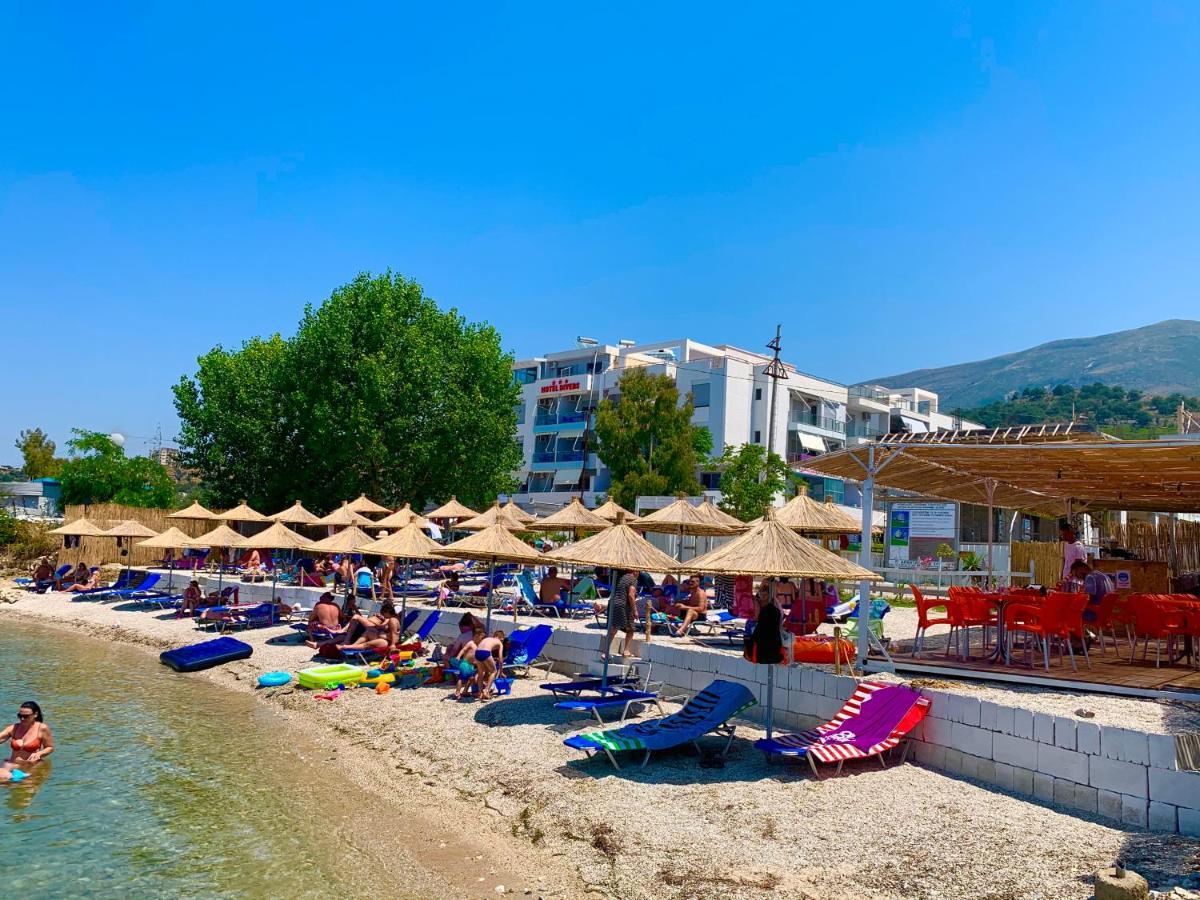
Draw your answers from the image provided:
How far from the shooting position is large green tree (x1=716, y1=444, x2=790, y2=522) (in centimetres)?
3694

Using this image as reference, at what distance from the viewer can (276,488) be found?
128ft

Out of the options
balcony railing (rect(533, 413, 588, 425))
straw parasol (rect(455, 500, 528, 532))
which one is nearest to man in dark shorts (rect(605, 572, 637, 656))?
straw parasol (rect(455, 500, 528, 532))

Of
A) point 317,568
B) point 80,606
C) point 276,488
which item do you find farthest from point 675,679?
point 276,488

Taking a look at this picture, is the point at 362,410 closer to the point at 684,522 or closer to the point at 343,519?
the point at 343,519

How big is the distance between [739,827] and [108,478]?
43511 mm

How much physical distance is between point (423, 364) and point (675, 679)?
80.8 feet

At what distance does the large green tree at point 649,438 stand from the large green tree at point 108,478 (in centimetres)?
2204

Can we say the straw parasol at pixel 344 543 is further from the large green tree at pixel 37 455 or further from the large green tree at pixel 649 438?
the large green tree at pixel 37 455

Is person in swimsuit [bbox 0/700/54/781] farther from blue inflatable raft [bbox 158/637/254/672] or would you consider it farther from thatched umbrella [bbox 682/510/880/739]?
thatched umbrella [bbox 682/510/880/739]

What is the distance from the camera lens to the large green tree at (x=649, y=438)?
1734 inches

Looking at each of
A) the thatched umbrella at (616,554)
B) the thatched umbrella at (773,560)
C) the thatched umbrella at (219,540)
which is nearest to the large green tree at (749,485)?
the thatched umbrella at (219,540)


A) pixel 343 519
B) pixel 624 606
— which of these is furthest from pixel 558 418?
pixel 624 606

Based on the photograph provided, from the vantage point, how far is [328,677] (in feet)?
51.2

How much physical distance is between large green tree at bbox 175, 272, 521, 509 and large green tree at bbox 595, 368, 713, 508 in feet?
19.3
